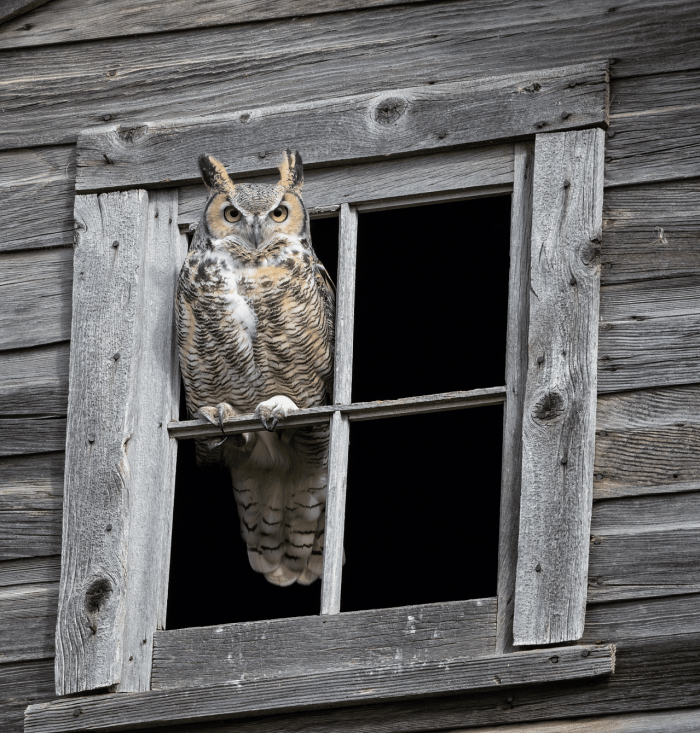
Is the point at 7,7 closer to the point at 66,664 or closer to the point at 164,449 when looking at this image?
the point at 164,449

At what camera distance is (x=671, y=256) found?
325 cm

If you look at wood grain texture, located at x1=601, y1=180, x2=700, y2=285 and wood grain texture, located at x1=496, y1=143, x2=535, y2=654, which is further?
wood grain texture, located at x1=601, y1=180, x2=700, y2=285

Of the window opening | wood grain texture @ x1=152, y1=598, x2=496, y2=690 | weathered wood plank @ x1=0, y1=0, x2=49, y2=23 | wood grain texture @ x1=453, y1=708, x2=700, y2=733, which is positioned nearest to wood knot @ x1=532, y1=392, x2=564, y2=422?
wood grain texture @ x1=152, y1=598, x2=496, y2=690

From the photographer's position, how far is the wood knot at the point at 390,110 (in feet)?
11.8

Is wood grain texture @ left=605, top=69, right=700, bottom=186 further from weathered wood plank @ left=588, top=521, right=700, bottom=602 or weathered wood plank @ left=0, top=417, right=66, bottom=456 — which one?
weathered wood plank @ left=0, top=417, right=66, bottom=456

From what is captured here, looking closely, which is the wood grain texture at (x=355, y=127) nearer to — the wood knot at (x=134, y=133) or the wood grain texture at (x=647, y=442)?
the wood knot at (x=134, y=133)

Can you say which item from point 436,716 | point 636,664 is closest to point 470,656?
point 436,716

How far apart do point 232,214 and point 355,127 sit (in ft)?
1.36

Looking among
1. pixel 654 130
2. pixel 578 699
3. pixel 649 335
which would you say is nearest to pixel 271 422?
pixel 649 335

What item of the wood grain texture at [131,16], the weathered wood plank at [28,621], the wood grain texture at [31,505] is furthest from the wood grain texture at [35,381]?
the wood grain texture at [131,16]

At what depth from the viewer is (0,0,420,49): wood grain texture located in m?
3.79

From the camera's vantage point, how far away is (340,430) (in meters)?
3.40

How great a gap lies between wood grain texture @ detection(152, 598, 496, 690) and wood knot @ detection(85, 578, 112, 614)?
17cm

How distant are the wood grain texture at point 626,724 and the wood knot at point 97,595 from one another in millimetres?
1002
